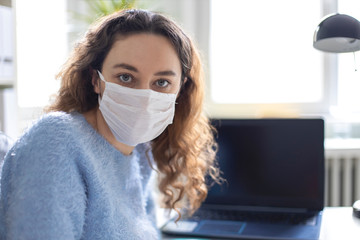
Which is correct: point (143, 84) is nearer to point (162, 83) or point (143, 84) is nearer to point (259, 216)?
point (162, 83)

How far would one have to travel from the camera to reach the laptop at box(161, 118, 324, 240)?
1358mm

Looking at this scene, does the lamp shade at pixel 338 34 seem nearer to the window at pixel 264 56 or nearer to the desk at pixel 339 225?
the desk at pixel 339 225

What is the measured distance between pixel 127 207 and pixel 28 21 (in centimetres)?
Answer: 160

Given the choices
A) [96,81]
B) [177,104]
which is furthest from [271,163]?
[96,81]

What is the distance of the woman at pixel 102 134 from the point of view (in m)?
0.79

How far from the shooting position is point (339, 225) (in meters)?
1.18

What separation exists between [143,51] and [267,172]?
0.70m

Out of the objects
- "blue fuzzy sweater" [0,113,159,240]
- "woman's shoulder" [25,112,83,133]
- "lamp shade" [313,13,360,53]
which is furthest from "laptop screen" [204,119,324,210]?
"woman's shoulder" [25,112,83,133]

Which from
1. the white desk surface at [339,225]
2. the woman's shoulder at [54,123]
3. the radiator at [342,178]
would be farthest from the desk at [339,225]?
the radiator at [342,178]

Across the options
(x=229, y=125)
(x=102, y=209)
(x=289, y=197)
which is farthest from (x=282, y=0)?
(x=102, y=209)

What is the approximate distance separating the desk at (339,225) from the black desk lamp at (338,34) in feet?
1.69

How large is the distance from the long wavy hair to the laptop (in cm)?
6

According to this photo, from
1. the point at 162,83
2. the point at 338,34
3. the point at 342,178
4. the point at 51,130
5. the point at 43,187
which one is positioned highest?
the point at 338,34

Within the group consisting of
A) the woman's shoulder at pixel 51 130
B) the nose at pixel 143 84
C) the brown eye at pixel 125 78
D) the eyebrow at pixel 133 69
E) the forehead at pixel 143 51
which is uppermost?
the forehead at pixel 143 51
